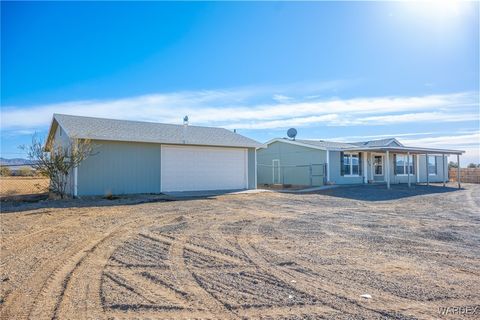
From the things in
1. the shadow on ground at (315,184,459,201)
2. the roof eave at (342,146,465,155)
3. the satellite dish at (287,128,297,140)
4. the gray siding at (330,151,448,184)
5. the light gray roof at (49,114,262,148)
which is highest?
the satellite dish at (287,128,297,140)

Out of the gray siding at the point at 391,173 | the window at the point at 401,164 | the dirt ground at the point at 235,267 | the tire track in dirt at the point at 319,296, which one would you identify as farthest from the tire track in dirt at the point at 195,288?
the window at the point at 401,164

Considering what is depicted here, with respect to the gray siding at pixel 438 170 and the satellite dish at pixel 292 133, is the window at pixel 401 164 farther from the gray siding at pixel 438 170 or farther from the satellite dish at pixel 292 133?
the satellite dish at pixel 292 133

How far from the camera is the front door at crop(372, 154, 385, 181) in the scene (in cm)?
2569

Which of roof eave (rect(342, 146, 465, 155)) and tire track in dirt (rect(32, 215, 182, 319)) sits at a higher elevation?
roof eave (rect(342, 146, 465, 155))

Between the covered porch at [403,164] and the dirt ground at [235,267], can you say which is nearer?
the dirt ground at [235,267]

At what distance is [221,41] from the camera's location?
528 inches

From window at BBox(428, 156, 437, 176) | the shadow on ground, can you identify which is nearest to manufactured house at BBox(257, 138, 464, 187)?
window at BBox(428, 156, 437, 176)

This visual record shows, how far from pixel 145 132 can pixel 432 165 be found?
23.9 metres

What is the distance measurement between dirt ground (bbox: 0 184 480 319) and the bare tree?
497cm

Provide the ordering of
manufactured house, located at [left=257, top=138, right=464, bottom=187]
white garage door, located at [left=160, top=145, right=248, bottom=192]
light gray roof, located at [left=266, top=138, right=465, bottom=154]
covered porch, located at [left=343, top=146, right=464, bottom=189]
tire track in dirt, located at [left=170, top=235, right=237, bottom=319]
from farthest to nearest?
covered porch, located at [left=343, top=146, right=464, bottom=189] → manufactured house, located at [left=257, top=138, right=464, bottom=187] → light gray roof, located at [left=266, top=138, right=465, bottom=154] → white garage door, located at [left=160, top=145, right=248, bottom=192] → tire track in dirt, located at [left=170, top=235, right=237, bottom=319]

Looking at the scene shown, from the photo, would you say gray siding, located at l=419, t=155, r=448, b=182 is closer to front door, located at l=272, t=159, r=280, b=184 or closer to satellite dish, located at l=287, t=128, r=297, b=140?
satellite dish, located at l=287, t=128, r=297, b=140

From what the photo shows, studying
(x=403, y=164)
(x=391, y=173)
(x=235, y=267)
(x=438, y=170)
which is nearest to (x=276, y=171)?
(x=391, y=173)

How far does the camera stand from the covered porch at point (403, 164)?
24.1m

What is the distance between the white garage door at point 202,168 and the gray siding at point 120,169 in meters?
0.62
